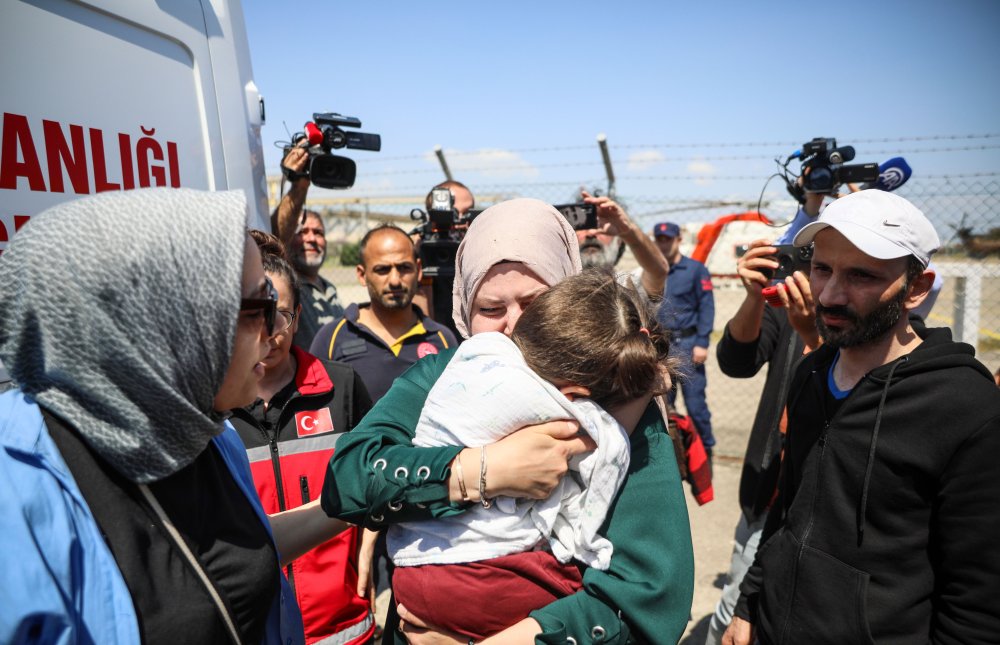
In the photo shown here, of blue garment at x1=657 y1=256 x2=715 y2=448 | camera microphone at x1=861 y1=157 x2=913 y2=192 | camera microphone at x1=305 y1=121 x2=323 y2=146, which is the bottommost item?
blue garment at x1=657 y1=256 x2=715 y2=448

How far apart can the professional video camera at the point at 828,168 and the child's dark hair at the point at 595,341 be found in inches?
75.9

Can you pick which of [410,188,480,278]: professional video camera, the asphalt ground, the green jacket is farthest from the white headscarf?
the asphalt ground

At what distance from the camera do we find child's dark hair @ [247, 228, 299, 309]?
2053 mm

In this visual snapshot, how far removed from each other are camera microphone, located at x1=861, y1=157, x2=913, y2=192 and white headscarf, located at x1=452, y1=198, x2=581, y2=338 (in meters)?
1.80

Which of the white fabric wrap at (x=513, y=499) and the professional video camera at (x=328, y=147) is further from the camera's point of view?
the professional video camera at (x=328, y=147)

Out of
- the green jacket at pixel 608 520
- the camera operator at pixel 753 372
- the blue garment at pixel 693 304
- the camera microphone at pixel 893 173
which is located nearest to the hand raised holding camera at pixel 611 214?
the camera operator at pixel 753 372

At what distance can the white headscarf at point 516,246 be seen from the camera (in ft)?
5.06

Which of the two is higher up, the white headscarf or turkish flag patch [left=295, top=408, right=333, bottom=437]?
the white headscarf

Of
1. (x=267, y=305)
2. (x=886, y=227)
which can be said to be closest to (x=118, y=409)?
(x=267, y=305)

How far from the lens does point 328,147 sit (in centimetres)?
321

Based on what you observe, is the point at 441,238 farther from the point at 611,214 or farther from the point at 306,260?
the point at 306,260

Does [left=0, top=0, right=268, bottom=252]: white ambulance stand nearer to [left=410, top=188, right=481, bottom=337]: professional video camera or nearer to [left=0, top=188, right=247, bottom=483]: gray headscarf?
[left=0, top=188, right=247, bottom=483]: gray headscarf

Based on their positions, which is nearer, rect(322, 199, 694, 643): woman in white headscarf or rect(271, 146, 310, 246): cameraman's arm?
rect(322, 199, 694, 643): woman in white headscarf

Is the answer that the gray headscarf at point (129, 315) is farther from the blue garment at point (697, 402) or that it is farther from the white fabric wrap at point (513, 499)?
the blue garment at point (697, 402)
